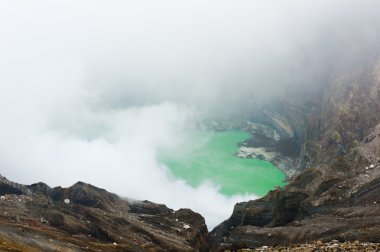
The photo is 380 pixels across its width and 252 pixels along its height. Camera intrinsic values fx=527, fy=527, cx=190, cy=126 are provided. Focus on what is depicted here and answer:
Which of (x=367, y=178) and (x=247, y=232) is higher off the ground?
(x=367, y=178)

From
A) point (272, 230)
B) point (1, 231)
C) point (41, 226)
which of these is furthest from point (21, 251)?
point (272, 230)

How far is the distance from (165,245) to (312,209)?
54698 mm

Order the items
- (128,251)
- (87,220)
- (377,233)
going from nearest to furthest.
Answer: (377,233)
(128,251)
(87,220)

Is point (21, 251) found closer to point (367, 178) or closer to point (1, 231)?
point (1, 231)

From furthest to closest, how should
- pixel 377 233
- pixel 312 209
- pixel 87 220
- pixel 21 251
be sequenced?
pixel 87 220 < pixel 312 209 < pixel 377 233 < pixel 21 251

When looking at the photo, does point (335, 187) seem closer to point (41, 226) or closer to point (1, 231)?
point (41, 226)

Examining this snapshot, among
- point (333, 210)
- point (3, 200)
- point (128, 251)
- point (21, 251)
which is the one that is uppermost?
point (333, 210)

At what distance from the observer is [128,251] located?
557 feet

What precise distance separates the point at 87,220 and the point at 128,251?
34.3 m

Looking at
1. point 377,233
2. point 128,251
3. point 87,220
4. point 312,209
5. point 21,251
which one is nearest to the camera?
point 21,251

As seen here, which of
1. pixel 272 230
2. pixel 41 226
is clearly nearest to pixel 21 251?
pixel 41 226

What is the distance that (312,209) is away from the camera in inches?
7303

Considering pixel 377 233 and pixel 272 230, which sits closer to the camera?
pixel 377 233

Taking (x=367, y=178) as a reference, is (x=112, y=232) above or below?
below
